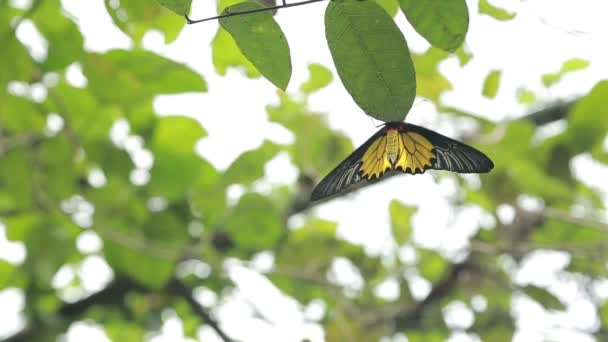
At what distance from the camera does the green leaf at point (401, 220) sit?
1.27m

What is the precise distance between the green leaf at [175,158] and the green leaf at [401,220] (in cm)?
34

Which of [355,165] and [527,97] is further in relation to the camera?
[527,97]

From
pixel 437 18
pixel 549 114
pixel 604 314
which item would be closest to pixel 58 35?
pixel 437 18

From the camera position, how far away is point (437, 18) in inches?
16.6

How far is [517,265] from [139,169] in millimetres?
677

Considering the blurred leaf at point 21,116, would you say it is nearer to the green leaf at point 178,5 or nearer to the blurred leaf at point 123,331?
the blurred leaf at point 123,331

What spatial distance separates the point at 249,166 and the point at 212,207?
132 mm

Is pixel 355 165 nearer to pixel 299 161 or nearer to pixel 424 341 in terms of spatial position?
pixel 299 161

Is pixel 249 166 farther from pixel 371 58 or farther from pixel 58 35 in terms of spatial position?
pixel 371 58

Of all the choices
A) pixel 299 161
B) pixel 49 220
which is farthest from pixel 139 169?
pixel 299 161

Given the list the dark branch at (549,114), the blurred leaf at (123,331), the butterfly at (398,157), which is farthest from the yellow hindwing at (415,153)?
the blurred leaf at (123,331)

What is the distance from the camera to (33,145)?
3.49 feet

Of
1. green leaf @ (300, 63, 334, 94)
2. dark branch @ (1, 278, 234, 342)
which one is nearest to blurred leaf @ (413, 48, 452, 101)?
green leaf @ (300, 63, 334, 94)

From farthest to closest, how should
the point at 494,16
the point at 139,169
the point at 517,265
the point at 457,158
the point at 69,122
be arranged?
the point at 517,265
the point at 139,169
the point at 69,122
the point at 494,16
the point at 457,158
